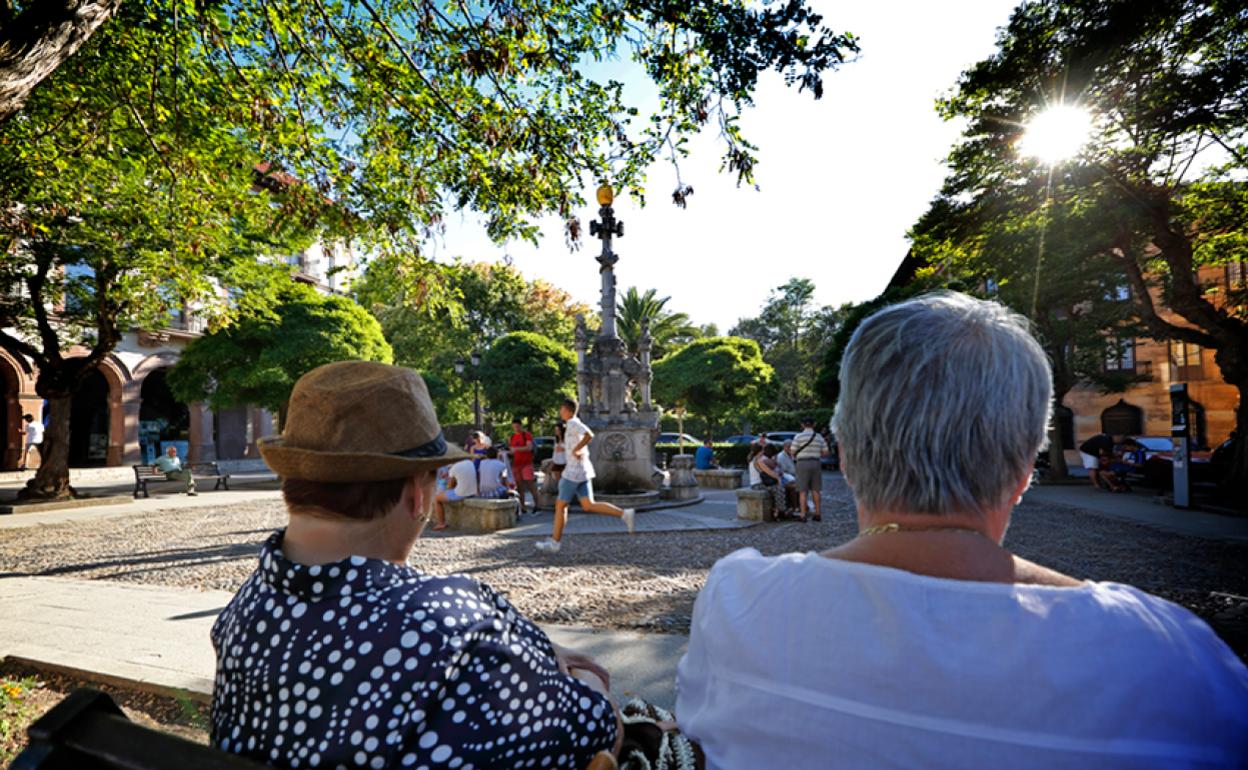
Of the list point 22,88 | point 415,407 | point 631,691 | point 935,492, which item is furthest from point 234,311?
point 935,492

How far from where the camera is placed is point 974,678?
3.00 feet

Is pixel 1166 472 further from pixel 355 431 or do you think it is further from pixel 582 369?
pixel 355 431

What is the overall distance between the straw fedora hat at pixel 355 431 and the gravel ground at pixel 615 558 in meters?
3.72

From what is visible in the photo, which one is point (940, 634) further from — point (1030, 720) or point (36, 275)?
point (36, 275)

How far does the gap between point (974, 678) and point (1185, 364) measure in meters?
37.6

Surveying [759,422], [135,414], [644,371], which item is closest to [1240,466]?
[644,371]

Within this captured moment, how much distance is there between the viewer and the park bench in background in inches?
35.3

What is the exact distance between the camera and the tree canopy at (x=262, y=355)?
19953mm

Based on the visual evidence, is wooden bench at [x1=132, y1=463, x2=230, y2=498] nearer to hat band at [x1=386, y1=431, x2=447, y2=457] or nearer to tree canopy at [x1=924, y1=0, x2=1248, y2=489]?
hat band at [x1=386, y1=431, x2=447, y2=457]

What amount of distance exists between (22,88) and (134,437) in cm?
2965

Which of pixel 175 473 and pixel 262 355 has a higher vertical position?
pixel 262 355

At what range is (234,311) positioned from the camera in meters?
11.3

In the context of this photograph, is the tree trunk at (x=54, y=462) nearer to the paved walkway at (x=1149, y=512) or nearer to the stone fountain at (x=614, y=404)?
the stone fountain at (x=614, y=404)

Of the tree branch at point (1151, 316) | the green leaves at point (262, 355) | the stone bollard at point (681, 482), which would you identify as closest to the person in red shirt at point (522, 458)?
the stone bollard at point (681, 482)
